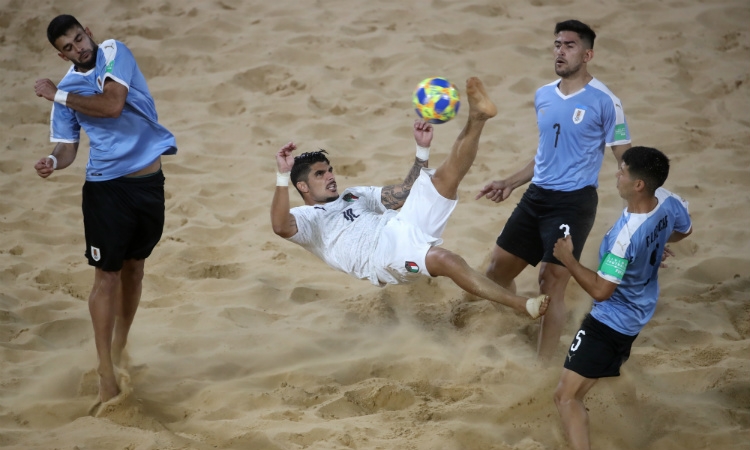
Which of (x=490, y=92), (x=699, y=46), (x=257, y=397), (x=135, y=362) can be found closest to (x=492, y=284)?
(x=257, y=397)

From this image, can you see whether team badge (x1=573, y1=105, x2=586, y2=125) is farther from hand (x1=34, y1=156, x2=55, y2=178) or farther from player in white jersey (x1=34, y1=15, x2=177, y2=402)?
hand (x1=34, y1=156, x2=55, y2=178)

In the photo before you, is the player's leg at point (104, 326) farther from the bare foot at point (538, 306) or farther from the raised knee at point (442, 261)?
the bare foot at point (538, 306)

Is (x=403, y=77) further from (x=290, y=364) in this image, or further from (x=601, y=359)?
(x=601, y=359)

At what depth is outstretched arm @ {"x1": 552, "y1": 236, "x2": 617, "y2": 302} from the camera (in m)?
3.91

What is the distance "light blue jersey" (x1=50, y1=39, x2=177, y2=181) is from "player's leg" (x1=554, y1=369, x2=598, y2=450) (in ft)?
8.48

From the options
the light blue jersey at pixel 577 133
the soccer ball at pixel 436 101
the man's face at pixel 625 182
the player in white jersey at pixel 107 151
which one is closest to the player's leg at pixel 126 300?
the player in white jersey at pixel 107 151

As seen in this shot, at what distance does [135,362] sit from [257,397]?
37.0 inches

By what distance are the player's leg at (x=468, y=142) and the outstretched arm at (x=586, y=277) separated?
2.73 feet

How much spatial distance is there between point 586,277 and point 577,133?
1.37 metres

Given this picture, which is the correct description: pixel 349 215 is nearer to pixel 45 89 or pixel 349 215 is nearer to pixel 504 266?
pixel 504 266

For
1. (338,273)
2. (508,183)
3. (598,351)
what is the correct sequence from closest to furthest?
1. (598,351)
2. (508,183)
3. (338,273)

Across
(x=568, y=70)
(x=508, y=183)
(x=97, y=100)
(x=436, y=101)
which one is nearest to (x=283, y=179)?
(x=436, y=101)

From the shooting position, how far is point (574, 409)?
408 centimetres

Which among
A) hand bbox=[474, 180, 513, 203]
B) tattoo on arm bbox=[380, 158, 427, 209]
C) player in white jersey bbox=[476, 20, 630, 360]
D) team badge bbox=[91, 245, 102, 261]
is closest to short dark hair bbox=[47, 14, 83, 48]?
team badge bbox=[91, 245, 102, 261]
